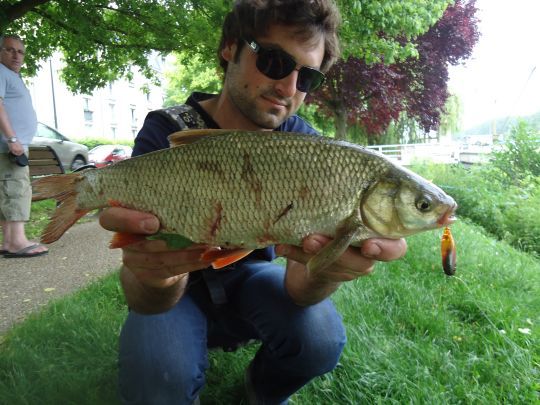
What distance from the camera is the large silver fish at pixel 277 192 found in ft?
4.94

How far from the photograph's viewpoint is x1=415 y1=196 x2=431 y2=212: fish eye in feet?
4.90

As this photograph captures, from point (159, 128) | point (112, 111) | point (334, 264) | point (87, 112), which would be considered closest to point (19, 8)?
point (159, 128)

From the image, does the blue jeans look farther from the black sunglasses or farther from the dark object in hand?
the dark object in hand

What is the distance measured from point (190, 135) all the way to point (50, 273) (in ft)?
10.0

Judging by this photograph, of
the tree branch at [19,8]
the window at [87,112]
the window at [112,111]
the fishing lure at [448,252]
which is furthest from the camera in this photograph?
the window at [112,111]

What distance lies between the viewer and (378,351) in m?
2.40

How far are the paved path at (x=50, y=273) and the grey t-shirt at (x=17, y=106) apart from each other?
116cm

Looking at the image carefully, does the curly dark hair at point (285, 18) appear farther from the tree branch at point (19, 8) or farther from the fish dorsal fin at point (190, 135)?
the tree branch at point (19, 8)

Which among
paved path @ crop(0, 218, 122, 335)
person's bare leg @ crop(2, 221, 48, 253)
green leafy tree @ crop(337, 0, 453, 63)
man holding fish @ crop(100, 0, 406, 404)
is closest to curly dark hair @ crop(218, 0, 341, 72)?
man holding fish @ crop(100, 0, 406, 404)

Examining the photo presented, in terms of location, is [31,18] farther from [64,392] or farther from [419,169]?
[419,169]

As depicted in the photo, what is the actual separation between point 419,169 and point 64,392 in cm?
1053

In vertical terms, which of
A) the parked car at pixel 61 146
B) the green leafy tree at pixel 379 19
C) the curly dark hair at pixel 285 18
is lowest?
the parked car at pixel 61 146

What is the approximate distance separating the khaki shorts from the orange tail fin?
2.86 metres

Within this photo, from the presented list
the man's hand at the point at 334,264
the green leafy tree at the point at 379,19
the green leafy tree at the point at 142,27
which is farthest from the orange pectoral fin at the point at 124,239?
the green leafy tree at the point at 379,19
